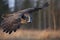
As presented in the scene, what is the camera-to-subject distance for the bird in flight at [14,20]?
1.15m

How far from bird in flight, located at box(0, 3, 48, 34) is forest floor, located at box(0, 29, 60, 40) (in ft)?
0.12

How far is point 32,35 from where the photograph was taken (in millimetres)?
1159

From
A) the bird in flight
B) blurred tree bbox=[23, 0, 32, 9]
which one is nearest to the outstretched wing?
the bird in flight

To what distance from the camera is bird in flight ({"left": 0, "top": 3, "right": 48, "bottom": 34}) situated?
115cm

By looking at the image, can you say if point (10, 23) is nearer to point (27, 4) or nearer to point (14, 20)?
point (14, 20)

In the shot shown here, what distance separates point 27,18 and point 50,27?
0.69ft

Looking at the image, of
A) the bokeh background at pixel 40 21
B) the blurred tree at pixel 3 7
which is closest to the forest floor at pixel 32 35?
the bokeh background at pixel 40 21

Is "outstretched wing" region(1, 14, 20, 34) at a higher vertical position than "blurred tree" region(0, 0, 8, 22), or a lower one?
lower

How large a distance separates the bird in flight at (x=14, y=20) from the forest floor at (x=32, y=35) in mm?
38

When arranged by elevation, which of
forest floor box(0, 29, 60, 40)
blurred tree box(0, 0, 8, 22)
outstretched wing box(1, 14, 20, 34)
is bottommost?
forest floor box(0, 29, 60, 40)

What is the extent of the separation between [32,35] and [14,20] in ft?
0.65

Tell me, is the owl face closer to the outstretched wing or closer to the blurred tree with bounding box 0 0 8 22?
the outstretched wing

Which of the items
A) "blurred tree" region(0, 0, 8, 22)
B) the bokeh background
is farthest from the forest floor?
"blurred tree" region(0, 0, 8, 22)

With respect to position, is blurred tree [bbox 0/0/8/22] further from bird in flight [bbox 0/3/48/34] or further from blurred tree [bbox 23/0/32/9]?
blurred tree [bbox 23/0/32/9]
